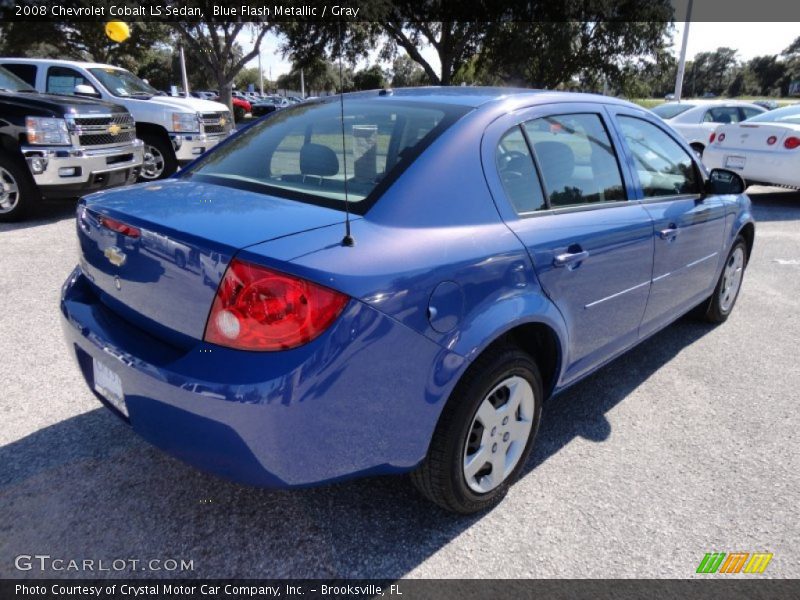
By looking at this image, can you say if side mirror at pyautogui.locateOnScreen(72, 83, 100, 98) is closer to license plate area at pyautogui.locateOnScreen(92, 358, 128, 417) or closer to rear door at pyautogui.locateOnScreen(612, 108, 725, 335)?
license plate area at pyautogui.locateOnScreen(92, 358, 128, 417)

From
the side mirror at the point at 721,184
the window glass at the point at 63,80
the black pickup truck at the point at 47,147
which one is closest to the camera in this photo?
the side mirror at the point at 721,184

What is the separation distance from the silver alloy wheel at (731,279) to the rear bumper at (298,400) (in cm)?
325

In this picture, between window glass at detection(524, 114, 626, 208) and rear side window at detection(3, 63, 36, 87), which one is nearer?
window glass at detection(524, 114, 626, 208)

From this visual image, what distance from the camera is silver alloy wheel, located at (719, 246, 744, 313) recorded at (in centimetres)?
439

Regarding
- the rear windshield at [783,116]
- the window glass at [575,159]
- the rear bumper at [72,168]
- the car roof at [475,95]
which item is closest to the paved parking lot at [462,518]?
the window glass at [575,159]

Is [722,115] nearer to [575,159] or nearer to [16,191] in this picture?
[575,159]

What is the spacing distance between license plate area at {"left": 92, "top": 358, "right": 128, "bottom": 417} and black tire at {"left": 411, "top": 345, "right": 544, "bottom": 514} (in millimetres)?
1095

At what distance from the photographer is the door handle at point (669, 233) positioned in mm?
Answer: 3119

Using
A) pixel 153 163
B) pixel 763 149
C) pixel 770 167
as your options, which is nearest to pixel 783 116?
pixel 763 149

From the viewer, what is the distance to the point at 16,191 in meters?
6.90

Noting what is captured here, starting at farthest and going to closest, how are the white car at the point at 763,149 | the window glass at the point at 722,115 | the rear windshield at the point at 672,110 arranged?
1. the rear windshield at the point at 672,110
2. the window glass at the point at 722,115
3. the white car at the point at 763,149

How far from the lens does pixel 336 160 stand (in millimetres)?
2477

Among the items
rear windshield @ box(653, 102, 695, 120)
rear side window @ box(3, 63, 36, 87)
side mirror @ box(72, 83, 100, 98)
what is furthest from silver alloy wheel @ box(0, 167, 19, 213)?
rear windshield @ box(653, 102, 695, 120)

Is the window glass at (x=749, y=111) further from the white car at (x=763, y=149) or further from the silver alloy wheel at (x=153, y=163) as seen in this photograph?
the silver alloy wheel at (x=153, y=163)
